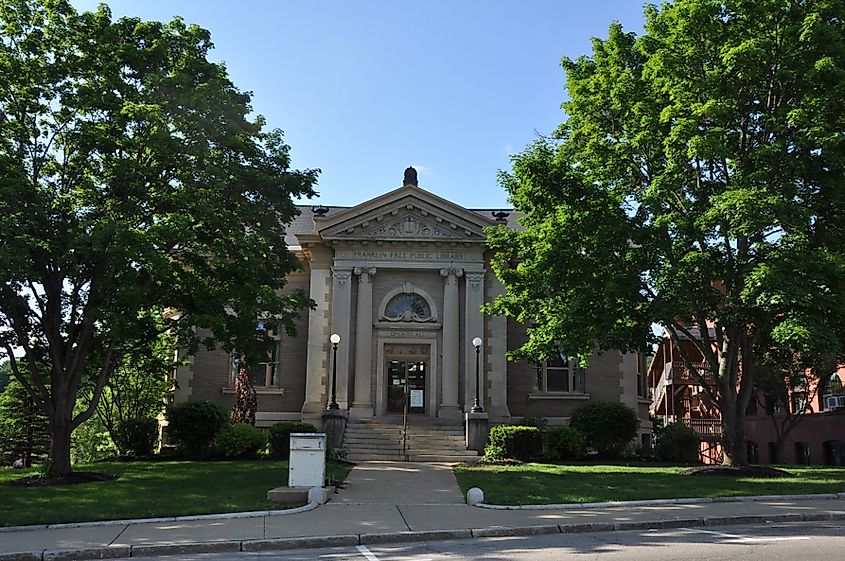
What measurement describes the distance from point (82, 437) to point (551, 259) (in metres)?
27.3

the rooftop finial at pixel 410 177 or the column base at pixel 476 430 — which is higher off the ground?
the rooftop finial at pixel 410 177

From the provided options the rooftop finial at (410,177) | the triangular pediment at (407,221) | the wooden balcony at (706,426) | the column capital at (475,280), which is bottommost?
the wooden balcony at (706,426)

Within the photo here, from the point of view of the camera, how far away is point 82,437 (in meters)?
36.8

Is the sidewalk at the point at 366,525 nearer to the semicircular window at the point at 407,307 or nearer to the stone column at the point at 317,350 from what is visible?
the stone column at the point at 317,350

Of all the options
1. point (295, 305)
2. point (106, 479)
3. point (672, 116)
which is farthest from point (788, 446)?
point (106, 479)

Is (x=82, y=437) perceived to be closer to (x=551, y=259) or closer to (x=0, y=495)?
(x=0, y=495)

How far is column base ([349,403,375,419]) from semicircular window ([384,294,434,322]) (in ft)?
12.0

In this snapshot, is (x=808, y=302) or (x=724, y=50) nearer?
(x=808, y=302)

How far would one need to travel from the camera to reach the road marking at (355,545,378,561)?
9922mm

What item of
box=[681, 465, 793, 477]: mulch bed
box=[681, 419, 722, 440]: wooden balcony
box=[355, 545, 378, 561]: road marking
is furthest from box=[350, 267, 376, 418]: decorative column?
box=[681, 419, 722, 440]: wooden balcony

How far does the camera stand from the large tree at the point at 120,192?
59.0 feet

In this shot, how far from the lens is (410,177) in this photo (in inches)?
1310

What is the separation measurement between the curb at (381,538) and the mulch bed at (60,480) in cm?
877

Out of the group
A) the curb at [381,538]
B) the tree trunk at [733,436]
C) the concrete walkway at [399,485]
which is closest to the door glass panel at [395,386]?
the concrete walkway at [399,485]
